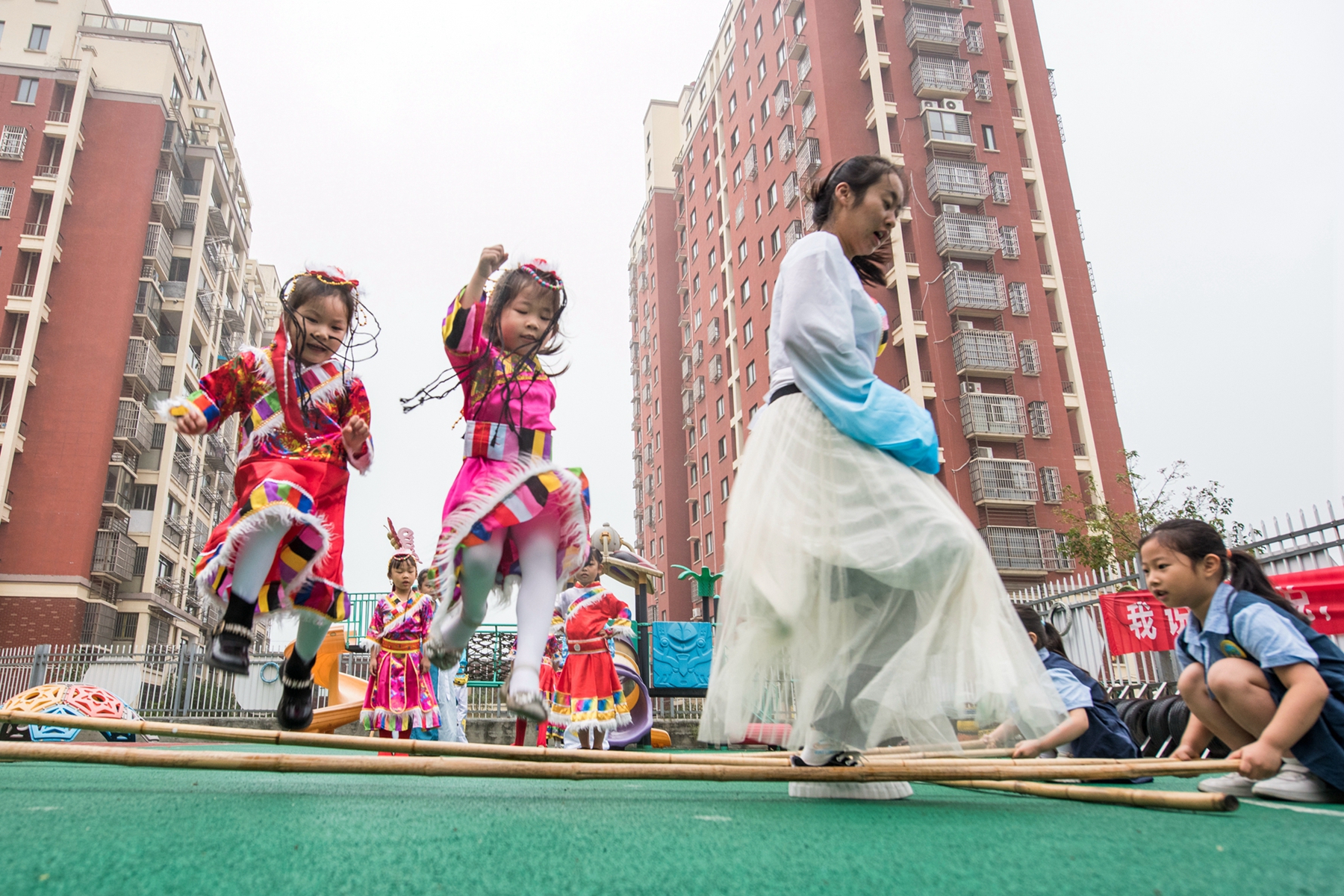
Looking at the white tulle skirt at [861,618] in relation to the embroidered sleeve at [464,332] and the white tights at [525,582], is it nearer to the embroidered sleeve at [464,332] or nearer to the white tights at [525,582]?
the white tights at [525,582]

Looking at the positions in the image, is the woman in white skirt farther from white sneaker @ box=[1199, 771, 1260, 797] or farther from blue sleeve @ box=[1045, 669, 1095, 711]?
blue sleeve @ box=[1045, 669, 1095, 711]

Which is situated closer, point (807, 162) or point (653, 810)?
point (653, 810)

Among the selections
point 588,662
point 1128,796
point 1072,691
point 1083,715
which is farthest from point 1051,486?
point 1128,796

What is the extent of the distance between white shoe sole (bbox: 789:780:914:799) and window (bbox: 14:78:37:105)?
Result: 4157 cm

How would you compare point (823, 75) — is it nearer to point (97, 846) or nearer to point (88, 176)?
point (88, 176)

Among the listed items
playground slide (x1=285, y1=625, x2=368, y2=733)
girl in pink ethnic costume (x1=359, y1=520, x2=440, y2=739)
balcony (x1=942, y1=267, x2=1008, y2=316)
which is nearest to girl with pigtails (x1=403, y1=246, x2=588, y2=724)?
girl in pink ethnic costume (x1=359, y1=520, x2=440, y2=739)

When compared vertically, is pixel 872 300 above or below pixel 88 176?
below

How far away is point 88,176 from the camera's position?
3331 centimetres

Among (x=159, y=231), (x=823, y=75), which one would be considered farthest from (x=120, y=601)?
(x=823, y=75)

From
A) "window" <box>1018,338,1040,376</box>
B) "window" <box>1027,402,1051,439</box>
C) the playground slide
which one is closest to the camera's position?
the playground slide

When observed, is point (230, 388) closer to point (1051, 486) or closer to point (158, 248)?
point (1051, 486)

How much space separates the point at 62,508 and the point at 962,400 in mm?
30862

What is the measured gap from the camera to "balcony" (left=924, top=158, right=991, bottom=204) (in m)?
32.2

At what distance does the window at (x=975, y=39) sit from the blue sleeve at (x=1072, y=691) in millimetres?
36609
